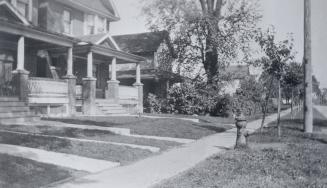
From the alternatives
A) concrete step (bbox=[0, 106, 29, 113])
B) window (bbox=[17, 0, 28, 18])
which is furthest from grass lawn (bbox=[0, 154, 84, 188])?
window (bbox=[17, 0, 28, 18])

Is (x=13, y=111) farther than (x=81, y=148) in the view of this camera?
Yes

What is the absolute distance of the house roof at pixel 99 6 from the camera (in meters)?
23.2

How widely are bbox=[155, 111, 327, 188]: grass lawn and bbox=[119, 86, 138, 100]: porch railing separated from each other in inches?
528

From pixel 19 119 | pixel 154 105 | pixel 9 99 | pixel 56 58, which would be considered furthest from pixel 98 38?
pixel 19 119

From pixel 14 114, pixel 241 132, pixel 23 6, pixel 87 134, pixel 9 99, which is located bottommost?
pixel 87 134

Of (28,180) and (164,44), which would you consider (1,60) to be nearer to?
(28,180)

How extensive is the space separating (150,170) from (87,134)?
5074 millimetres

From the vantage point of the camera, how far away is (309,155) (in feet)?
30.9

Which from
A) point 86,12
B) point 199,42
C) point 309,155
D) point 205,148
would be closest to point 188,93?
point 199,42

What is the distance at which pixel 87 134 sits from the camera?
39.7ft

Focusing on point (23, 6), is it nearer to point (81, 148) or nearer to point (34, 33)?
point (34, 33)

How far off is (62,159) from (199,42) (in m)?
22.5

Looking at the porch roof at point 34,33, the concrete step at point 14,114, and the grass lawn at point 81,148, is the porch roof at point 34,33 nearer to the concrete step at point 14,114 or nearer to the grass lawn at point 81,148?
the concrete step at point 14,114

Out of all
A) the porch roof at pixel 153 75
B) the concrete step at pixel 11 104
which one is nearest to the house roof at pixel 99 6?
the porch roof at pixel 153 75
